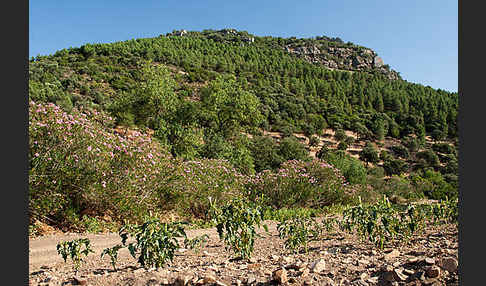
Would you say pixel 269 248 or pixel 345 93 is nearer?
pixel 269 248

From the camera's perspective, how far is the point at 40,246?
10.9 feet

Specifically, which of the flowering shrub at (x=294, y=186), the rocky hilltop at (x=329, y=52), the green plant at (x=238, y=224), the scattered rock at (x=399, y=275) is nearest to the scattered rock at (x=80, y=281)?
the green plant at (x=238, y=224)

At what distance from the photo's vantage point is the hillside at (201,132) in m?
4.46

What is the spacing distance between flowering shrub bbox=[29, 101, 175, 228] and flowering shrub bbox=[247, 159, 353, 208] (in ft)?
12.3

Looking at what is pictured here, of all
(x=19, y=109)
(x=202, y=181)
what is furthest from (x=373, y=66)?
(x=19, y=109)

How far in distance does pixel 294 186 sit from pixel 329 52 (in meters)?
74.9

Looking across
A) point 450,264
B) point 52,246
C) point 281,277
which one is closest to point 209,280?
point 281,277

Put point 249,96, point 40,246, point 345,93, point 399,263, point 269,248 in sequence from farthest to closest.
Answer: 1. point 345,93
2. point 249,96
3. point 269,248
4. point 40,246
5. point 399,263

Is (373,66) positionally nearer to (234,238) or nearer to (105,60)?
(105,60)

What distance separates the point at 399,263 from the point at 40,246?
12.4ft

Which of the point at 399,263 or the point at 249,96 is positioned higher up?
the point at 249,96

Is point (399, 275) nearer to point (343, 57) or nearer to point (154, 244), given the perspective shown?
point (154, 244)

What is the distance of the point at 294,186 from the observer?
8.40 metres

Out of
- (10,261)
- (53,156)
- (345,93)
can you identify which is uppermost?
(345,93)
